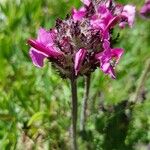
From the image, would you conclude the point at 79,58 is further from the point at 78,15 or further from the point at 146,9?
the point at 146,9

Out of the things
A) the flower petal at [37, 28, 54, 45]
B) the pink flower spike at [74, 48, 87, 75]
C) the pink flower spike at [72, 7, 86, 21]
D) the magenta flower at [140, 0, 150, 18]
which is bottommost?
the pink flower spike at [74, 48, 87, 75]

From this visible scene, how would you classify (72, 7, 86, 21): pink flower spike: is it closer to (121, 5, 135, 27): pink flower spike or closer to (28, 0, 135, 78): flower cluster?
(28, 0, 135, 78): flower cluster

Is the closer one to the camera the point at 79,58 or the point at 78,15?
the point at 79,58

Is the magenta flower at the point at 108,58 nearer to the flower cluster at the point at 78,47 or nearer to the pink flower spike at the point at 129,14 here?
the flower cluster at the point at 78,47

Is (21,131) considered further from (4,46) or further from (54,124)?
(4,46)

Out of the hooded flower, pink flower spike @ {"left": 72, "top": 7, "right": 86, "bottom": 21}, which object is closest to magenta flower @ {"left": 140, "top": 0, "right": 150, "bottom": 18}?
pink flower spike @ {"left": 72, "top": 7, "right": 86, "bottom": 21}

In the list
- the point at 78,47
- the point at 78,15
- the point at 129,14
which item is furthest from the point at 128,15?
the point at 78,47

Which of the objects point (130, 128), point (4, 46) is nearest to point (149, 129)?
point (130, 128)
